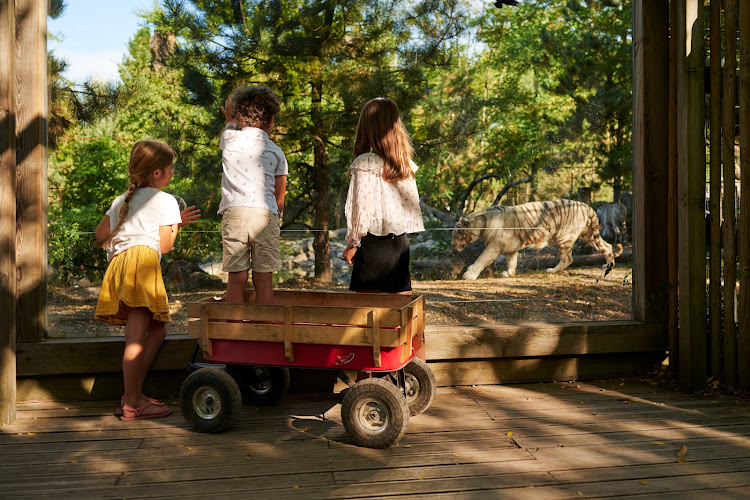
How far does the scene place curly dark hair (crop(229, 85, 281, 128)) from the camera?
319 centimetres

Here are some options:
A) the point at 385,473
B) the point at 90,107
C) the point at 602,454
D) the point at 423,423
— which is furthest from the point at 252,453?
the point at 90,107

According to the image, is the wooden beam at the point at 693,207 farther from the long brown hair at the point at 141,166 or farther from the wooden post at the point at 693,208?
the long brown hair at the point at 141,166

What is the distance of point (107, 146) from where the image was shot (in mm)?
3707

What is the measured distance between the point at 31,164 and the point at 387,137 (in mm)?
1738

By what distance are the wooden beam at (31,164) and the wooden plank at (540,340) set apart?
1.99 m

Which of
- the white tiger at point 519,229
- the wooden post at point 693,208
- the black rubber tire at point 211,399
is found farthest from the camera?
the white tiger at point 519,229

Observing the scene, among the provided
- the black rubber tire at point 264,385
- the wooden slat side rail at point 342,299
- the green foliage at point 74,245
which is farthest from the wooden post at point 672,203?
the green foliage at point 74,245

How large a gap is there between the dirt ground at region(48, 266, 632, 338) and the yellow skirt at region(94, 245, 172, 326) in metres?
0.41

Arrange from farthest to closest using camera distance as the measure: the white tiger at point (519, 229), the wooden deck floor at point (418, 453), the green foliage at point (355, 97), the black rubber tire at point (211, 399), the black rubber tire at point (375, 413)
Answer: the white tiger at point (519, 229), the green foliage at point (355, 97), the black rubber tire at point (211, 399), the black rubber tire at point (375, 413), the wooden deck floor at point (418, 453)

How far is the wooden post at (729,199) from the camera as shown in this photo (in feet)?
11.5

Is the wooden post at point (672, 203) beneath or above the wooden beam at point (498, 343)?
above

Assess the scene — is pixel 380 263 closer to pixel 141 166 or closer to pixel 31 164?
pixel 141 166

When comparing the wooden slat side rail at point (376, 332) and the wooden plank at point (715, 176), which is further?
the wooden plank at point (715, 176)

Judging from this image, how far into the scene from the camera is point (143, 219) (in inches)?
128
